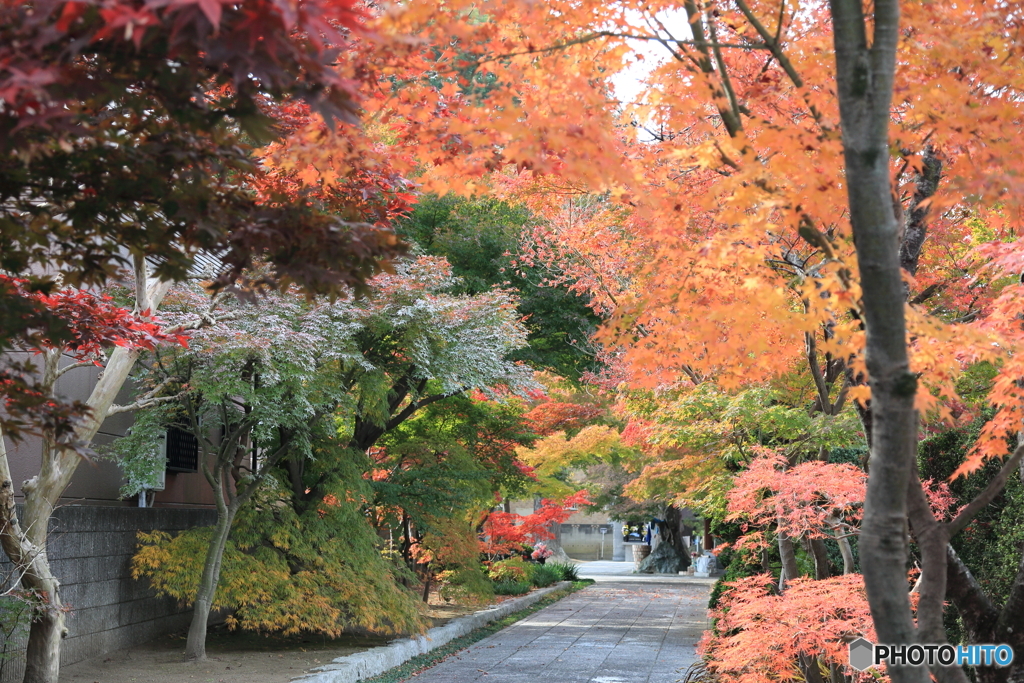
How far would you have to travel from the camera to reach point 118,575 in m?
10.5

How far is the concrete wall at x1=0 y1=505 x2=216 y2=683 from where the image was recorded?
917 cm

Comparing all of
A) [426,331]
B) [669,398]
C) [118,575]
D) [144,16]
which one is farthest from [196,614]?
[144,16]

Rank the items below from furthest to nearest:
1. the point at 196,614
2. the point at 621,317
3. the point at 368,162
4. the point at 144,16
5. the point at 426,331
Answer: the point at 426,331
the point at 196,614
the point at 621,317
the point at 368,162
the point at 144,16

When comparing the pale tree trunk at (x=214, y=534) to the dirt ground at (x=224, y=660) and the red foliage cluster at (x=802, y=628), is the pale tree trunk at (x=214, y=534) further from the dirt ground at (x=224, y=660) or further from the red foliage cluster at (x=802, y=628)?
the red foliage cluster at (x=802, y=628)

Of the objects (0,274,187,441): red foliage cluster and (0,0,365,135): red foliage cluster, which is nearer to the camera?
(0,0,365,135): red foliage cluster

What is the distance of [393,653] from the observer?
36.6 ft

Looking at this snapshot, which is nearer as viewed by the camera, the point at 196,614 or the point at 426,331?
the point at 196,614

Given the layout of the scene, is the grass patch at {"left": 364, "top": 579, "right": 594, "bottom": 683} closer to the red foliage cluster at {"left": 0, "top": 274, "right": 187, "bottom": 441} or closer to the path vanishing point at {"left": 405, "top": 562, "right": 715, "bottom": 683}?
the path vanishing point at {"left": 405, "top": 562, "right": 715, "bottom": 683}

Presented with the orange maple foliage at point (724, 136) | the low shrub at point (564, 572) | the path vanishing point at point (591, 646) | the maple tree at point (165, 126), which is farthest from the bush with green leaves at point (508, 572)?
the maple tree at point (165, 126)

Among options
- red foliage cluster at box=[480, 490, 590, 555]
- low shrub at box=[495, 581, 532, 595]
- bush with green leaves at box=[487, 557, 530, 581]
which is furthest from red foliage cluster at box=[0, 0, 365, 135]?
bush with green leaves at box=[487, 557, 530, 581]

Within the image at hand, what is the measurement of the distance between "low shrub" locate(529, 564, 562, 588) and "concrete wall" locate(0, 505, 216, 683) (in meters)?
12.9

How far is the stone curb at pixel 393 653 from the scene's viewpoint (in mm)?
9375

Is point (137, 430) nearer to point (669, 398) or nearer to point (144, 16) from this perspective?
point (669, 398)

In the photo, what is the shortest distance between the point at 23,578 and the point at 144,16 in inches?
263
